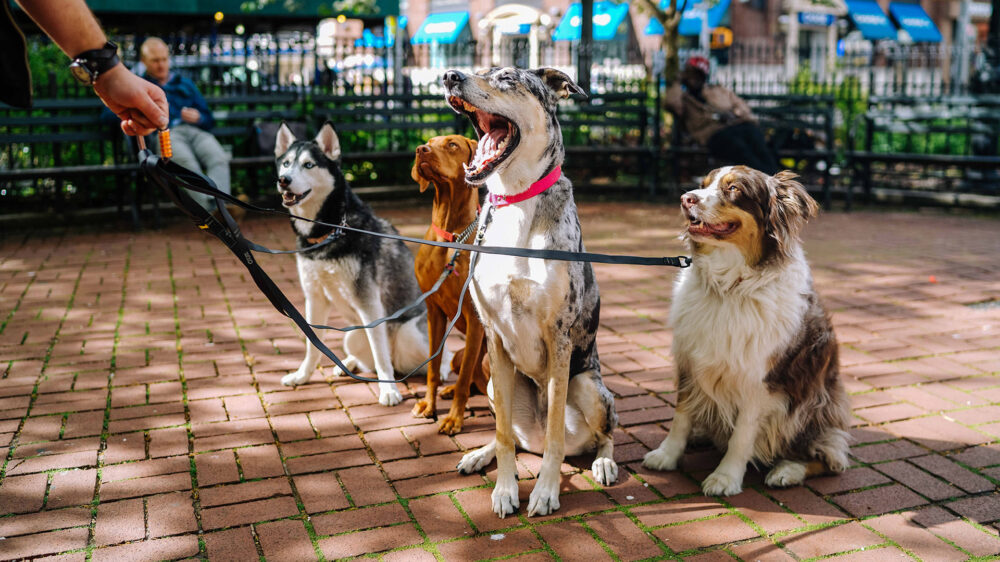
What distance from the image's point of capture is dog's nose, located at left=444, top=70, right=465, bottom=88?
9.14 ft

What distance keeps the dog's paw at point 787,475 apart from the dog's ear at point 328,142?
9.38 feet

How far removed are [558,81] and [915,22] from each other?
37.9 metres

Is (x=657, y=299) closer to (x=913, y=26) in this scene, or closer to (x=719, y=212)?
(x=719, y=212)

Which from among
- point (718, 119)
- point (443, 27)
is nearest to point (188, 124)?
point (718, 119)

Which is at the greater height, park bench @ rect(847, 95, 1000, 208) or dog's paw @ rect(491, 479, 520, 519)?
park bench @ rect(847, 95, 1000, 208)

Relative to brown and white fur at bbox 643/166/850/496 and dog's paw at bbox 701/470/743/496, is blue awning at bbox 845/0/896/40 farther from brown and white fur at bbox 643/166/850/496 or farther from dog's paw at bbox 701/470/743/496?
dog's paw at bbox 701/470/743/496

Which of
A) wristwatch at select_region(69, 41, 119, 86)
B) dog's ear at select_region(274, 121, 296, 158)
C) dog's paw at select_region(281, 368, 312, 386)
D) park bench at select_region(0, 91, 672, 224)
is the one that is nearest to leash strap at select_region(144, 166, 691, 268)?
wristwatch at select_region(69, 41, 119, 86)

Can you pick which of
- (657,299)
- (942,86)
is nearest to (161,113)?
(657,299)

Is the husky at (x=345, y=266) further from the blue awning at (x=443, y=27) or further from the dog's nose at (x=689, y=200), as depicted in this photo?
the blue awning at (x=443, y=27)

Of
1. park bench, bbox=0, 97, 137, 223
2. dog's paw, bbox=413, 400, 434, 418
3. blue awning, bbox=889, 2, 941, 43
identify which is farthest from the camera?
blue awning, bbox=889, 2, 941, 43

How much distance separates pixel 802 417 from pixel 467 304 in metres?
1.63

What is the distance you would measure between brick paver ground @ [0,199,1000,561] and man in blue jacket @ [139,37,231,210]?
94.7 inches

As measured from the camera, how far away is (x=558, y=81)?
311cm

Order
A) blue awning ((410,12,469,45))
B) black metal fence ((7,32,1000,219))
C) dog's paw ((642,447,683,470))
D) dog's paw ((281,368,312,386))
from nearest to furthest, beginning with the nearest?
dog's paw ((642,447,683,470))
dog's paw ((281,368,312,386))
black metal fence ((7,32,1000,219))
blue awning ((410,12,469,45))
